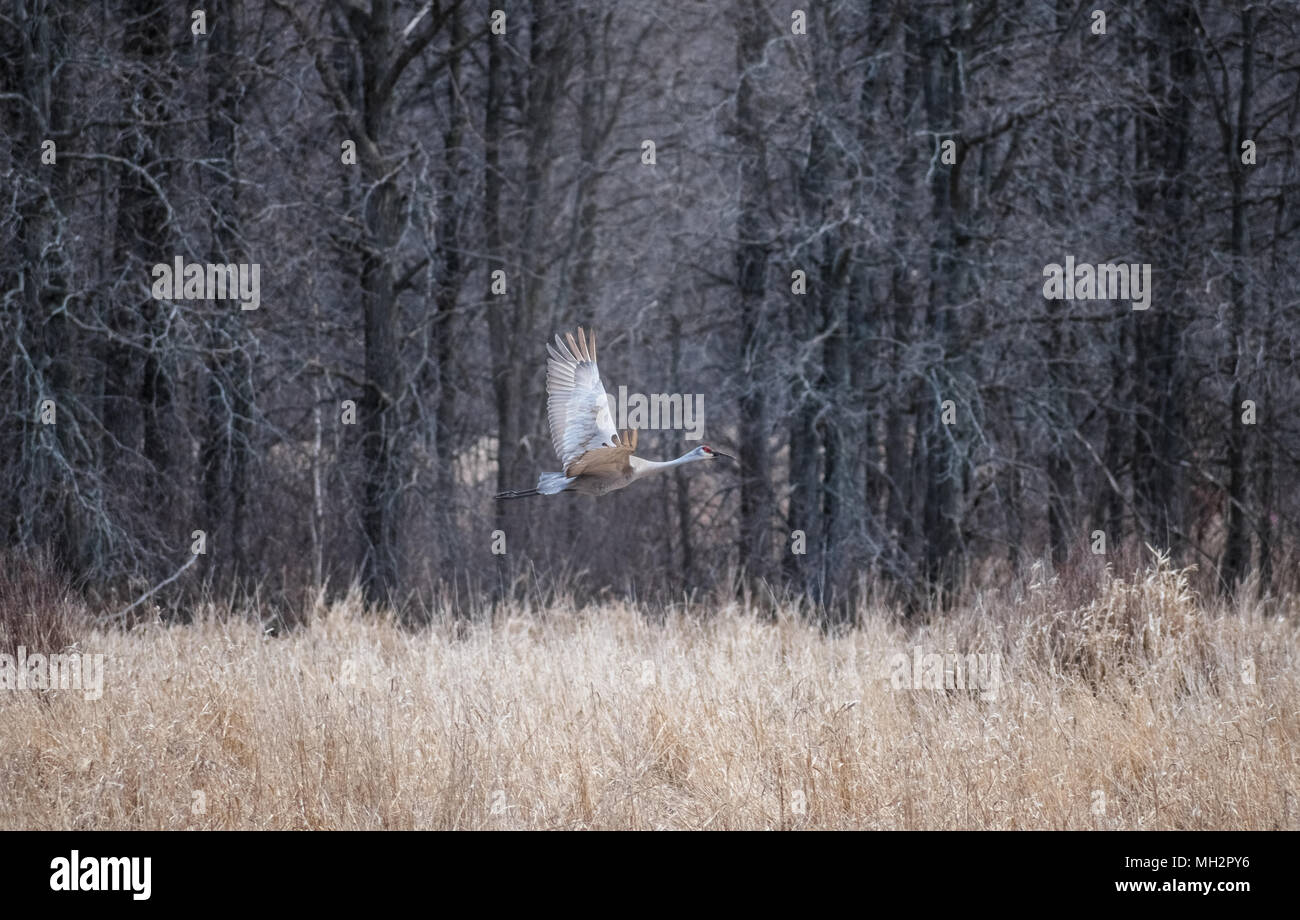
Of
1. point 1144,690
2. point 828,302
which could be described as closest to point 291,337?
point 828,302

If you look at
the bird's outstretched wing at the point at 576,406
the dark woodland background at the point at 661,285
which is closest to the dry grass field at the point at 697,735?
the bird's outstretched wing at the point at 576,406

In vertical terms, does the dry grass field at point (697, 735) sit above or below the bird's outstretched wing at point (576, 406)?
below

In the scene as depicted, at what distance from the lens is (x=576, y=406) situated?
7.97 m

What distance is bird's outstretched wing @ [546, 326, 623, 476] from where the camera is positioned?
7.84m

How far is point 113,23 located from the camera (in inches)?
577

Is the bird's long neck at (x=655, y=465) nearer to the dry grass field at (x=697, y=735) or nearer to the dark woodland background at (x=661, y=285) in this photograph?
the dry grass field at (x=697, y=735)

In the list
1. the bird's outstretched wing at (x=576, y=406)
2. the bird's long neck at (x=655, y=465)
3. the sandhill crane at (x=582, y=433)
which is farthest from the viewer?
the bird's outstretched wing at (x=576, y=406)

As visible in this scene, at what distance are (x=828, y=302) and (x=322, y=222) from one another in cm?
567

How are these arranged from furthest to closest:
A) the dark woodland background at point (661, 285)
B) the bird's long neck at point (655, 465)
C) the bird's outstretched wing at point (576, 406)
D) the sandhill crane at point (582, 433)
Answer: the dark woodland background at point (661, 285), the bird's outstretched wing at point (576, 406), the sandhill crane at point (582, 433), the bird's long neck at point (655, 465)

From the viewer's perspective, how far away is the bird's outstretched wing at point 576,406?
784 cm

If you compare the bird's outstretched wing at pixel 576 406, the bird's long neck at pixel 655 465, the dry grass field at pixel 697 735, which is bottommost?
the dry grass field at pixel 697 735

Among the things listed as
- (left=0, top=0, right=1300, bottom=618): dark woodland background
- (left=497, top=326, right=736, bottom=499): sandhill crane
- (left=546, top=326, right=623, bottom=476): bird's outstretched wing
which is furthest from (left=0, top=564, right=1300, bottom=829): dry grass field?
(left=0, top=0, right=1300, bottom=618): dark woodland background

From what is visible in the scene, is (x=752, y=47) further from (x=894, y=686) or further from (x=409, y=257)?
(x=894, y=686)

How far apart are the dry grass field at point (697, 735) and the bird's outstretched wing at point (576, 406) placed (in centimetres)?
143
